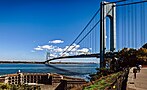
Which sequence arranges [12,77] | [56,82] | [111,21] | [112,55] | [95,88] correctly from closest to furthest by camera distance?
[95,88]
[112,55]
[111,21]
[56,82]
[12,77]

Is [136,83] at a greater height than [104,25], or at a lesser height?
lesser

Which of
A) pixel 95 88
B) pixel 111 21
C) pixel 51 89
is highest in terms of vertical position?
pixel 111 21

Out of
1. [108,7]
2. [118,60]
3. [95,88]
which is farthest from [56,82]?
A: [95,88]

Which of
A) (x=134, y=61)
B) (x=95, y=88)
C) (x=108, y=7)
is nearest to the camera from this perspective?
(x=95, y=88)

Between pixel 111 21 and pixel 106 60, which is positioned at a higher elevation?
pixel 111 21

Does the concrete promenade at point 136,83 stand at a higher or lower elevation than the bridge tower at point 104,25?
lower

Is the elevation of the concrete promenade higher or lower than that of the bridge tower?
lower

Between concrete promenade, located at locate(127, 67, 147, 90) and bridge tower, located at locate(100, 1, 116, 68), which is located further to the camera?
bridge tower, located at locate(100, 1, 116, 68)

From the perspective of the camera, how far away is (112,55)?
141 ft

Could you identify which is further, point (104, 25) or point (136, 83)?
point (104, 25)

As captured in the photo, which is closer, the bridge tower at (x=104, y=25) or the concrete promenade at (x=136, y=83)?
the concrete promenade at (x=136, y=83)

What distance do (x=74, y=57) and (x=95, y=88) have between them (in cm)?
4638

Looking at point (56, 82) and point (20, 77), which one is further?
point (20, 77)

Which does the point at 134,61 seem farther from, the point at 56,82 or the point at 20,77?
the point at 20,77
